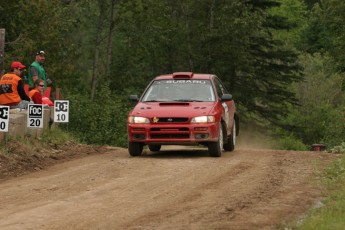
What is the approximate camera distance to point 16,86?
1742 centimetres

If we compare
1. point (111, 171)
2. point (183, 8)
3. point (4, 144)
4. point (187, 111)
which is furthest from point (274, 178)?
point (183, 8)

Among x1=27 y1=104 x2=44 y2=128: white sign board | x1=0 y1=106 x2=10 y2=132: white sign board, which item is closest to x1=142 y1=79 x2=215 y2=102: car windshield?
x1=27 y1=104 x2=44 y2=128: white sign board

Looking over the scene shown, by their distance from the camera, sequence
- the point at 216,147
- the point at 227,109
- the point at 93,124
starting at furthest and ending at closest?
the point at 93,124 < the point at 227,109 < the point at 216,147

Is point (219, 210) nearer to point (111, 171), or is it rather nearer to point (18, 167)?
point (111, 171)

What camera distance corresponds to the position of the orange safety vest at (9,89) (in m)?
17.4

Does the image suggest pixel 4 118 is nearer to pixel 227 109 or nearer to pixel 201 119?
pixel 201 119

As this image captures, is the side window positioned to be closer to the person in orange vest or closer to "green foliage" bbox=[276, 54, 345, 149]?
the person in orange vest

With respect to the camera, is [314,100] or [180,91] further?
[314,100]

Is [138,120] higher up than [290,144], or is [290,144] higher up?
[138,120]

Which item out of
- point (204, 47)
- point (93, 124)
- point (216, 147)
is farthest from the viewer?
point (204, 47)

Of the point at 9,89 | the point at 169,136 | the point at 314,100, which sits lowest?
the point at 314,100

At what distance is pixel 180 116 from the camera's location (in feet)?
55.1

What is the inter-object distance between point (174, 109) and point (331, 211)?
25.0 ft

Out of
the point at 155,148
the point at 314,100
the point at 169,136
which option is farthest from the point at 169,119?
the point at 314,100
